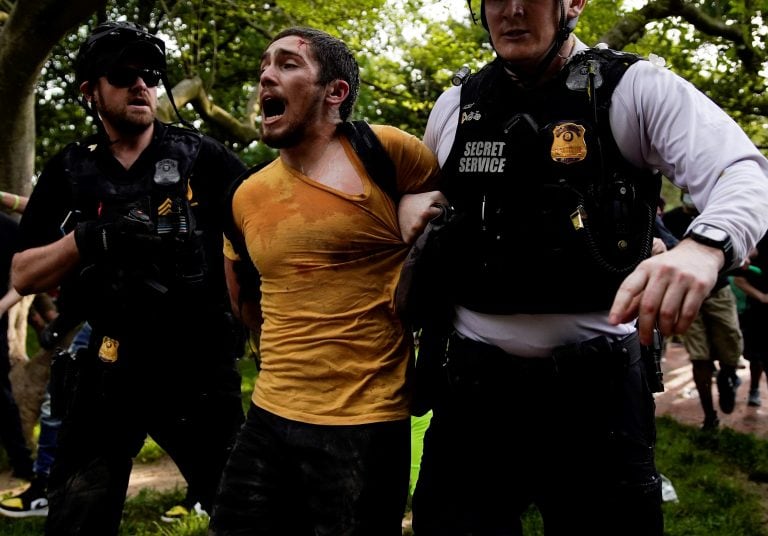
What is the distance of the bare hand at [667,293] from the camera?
1469mm

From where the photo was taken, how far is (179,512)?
4922 millimetres

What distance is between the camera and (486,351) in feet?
7.34

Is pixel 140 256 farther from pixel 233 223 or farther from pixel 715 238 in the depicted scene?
pixel 715 238

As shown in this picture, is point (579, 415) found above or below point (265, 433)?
above

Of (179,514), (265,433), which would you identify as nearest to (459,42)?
(179,514)

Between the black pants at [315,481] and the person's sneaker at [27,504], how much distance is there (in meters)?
3.21

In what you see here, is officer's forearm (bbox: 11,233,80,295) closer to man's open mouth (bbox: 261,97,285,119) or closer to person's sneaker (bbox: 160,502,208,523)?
man's open mouth (bbox: 261,97,285,119)

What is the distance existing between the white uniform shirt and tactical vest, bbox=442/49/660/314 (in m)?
0.04

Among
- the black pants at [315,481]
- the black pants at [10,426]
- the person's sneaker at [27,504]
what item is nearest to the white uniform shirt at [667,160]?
the black pants at [315,481]

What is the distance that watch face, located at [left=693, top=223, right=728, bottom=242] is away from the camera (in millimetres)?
1602

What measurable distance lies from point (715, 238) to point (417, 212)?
946 mm

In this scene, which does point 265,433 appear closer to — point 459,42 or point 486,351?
point 486,351

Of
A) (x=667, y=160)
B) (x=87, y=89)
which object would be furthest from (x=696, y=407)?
(x=87, y=89)

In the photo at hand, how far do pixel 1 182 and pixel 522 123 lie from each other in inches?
188
